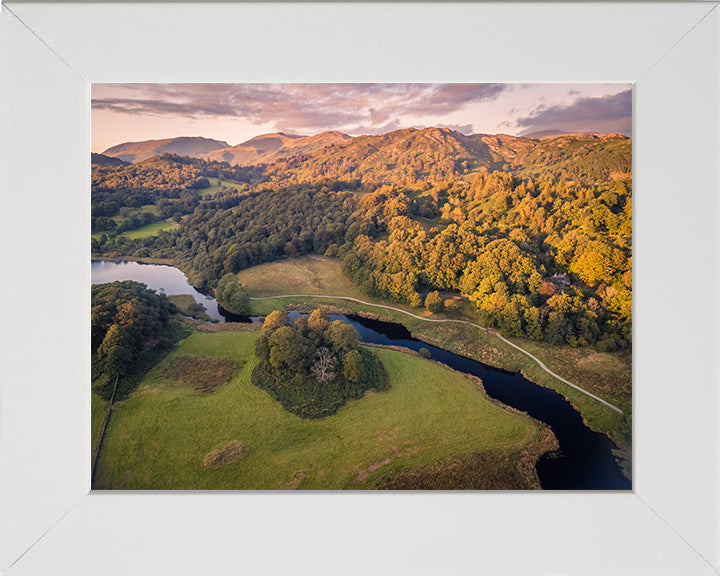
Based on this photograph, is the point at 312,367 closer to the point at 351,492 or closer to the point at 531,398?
the point at 351,492

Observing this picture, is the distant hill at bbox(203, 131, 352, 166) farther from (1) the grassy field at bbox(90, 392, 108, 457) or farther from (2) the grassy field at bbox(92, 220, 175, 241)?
(1) the grassy field at bbox(90, 392, 108, 457)

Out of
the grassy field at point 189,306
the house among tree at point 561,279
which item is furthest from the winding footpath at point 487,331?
the house among tree at point 561,279

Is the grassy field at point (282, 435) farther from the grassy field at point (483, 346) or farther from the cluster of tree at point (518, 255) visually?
the cluster of tree at point (518, 255)

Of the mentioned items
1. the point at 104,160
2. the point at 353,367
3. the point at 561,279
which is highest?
the point at 104,160

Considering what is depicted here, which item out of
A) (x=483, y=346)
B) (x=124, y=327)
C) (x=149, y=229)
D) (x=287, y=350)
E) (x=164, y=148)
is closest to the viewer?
(x=124, y=327)

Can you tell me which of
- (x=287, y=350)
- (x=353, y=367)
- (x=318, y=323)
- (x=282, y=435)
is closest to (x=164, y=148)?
(x=318, y=323)

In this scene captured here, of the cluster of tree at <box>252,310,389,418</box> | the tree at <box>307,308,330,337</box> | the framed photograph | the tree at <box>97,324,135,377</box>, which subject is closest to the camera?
the framed photograph

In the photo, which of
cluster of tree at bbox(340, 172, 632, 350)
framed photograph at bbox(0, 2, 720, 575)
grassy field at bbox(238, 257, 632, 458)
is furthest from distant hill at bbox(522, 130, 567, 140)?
grassy field at bbox(238, 257, 632, 458)
